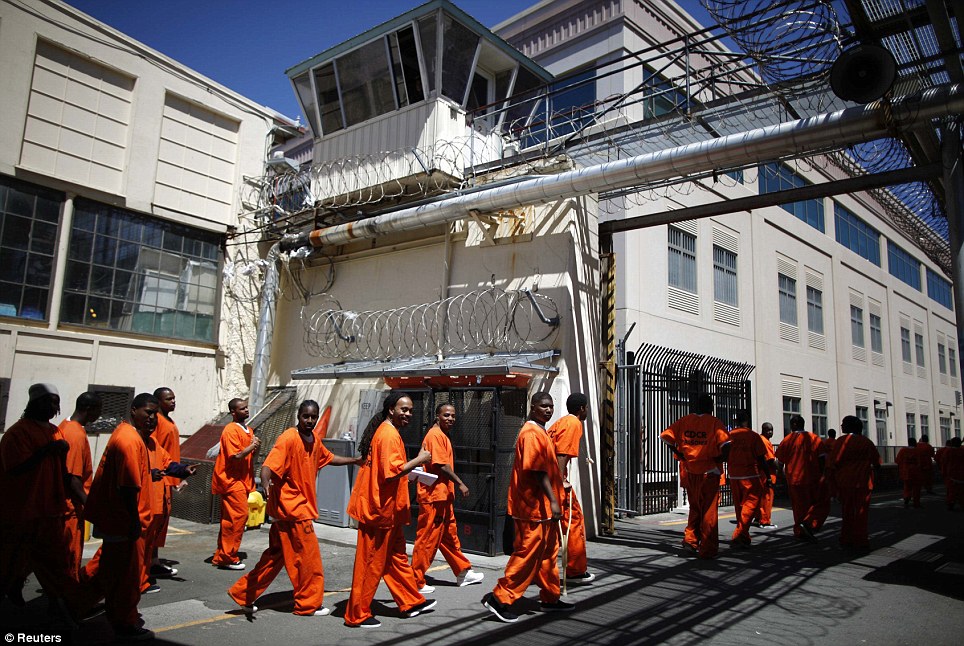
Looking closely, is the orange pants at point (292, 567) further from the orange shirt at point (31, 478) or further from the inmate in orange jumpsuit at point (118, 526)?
the orange shirt at point (31, 478)

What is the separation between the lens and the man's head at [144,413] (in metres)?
5.43

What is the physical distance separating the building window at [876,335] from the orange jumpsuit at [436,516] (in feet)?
84.8

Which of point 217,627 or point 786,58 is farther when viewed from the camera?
point 786,58

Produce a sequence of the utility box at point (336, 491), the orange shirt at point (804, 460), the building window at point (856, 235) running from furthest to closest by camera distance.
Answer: the building window at point (856, 235), the utility box at point (336, 491), the orange shirt at point (804, 460)

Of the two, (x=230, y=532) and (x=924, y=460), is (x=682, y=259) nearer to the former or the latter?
(x=924, y=460)

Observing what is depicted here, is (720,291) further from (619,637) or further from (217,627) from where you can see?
(217,627)

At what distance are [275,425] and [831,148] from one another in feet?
31.6

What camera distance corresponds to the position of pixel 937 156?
7.42 metres

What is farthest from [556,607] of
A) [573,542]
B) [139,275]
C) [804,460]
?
[139,275]

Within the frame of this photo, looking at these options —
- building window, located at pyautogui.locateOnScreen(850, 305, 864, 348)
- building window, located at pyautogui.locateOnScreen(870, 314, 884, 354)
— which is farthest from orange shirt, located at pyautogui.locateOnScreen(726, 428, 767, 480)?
building window, located at pyautogui.locateOnScreen(870, 314, 884, 354)

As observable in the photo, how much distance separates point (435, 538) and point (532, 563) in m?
1.32

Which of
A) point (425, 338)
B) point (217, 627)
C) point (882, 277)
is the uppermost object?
point (882, 277)

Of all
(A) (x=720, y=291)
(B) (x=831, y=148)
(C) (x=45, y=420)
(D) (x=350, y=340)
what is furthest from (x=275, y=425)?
(A) (x=720, y=291)

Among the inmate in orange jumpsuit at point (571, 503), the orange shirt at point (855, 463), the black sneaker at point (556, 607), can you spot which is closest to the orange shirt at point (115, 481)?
the black sneaker at point (556, 607)
